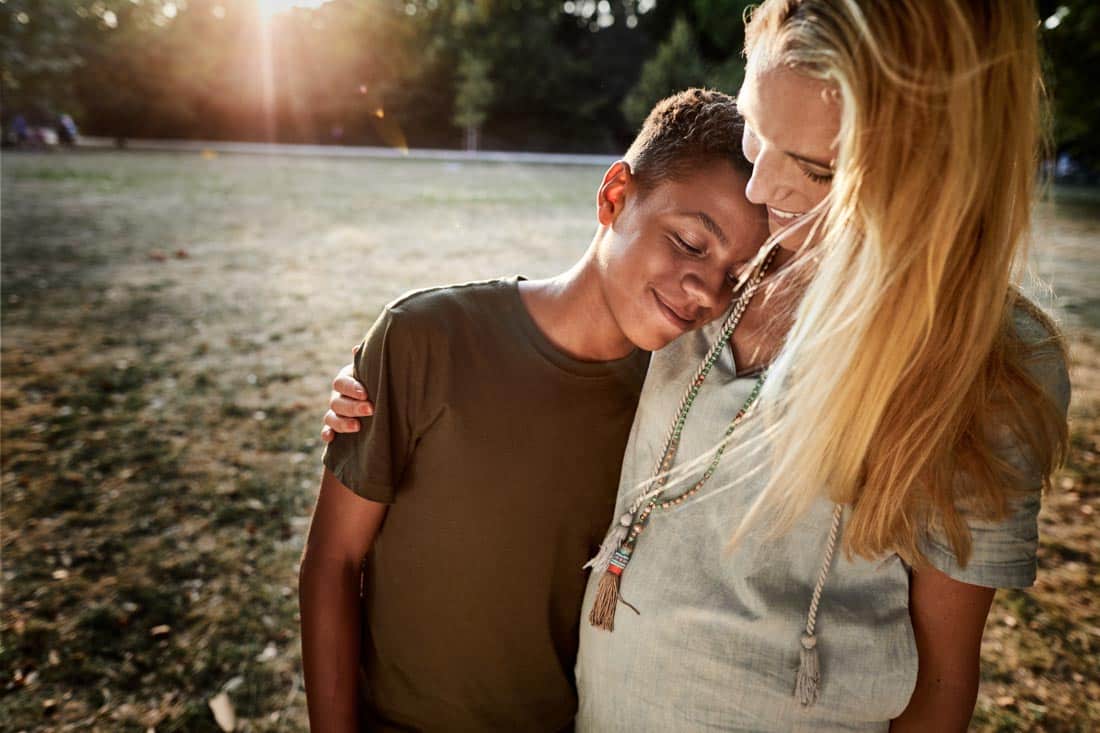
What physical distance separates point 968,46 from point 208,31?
127ft

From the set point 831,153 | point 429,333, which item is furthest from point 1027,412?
point 429,333

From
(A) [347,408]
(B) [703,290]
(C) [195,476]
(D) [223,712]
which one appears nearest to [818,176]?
(B) [703,290]

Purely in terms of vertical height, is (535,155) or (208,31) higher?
(208,31)

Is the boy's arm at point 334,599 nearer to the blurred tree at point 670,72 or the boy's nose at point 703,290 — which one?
the boy's nose at point 703,290

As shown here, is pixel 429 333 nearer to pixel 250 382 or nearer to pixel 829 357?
pixel 829 357

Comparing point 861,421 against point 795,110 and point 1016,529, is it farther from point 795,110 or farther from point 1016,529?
point 795,110

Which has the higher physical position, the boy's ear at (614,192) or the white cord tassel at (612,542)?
the boy's ear at (614,192)

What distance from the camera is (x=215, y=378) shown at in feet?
20.2

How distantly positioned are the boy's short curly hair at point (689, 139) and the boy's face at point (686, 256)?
0.04m

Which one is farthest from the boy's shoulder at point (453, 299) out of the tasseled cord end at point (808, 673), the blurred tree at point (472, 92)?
the blurred tree at point (472, 92)

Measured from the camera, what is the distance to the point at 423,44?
36.5 metres

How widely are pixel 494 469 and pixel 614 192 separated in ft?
2.68

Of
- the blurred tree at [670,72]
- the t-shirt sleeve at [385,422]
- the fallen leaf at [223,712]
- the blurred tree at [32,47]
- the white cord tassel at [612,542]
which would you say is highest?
the blurred tree at [670,72]

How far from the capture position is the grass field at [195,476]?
317cm
